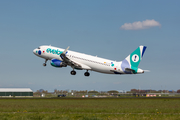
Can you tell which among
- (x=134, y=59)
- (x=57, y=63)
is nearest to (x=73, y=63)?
(x=57, y=63)

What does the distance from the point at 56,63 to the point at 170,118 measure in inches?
1986

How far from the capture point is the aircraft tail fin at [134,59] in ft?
230

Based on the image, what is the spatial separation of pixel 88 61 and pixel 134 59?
1272 centimetres

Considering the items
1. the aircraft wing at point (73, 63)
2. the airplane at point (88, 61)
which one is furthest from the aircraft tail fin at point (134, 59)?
the aircraft wing at point (73, 63)

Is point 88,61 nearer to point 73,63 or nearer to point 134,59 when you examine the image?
point 73,63

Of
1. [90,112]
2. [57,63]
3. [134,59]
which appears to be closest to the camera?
[90,112]

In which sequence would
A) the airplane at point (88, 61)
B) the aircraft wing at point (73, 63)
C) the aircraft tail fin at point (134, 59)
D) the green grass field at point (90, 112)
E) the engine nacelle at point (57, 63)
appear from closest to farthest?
1. the green grass field at point (90, 112)
2. the aircraft tail fin at point (134, 59)
3. the airplane at point (88, 61)
4. the aircraft wing at point (73, 63)
5. the engine nacelle at point (57, 63)

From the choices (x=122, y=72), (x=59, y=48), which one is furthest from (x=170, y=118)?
(x=59, y=48)

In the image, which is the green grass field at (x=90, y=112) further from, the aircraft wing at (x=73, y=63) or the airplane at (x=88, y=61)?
the aircraft wing at (x=73, y=63)

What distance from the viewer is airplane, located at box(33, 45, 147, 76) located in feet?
231

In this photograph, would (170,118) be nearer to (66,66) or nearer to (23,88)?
(66,66)

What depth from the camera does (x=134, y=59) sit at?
70.5 m

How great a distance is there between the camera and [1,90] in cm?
12838

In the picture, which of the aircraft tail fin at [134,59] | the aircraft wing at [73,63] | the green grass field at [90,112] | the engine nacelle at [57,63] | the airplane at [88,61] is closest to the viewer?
the green grass field at [90,112]
